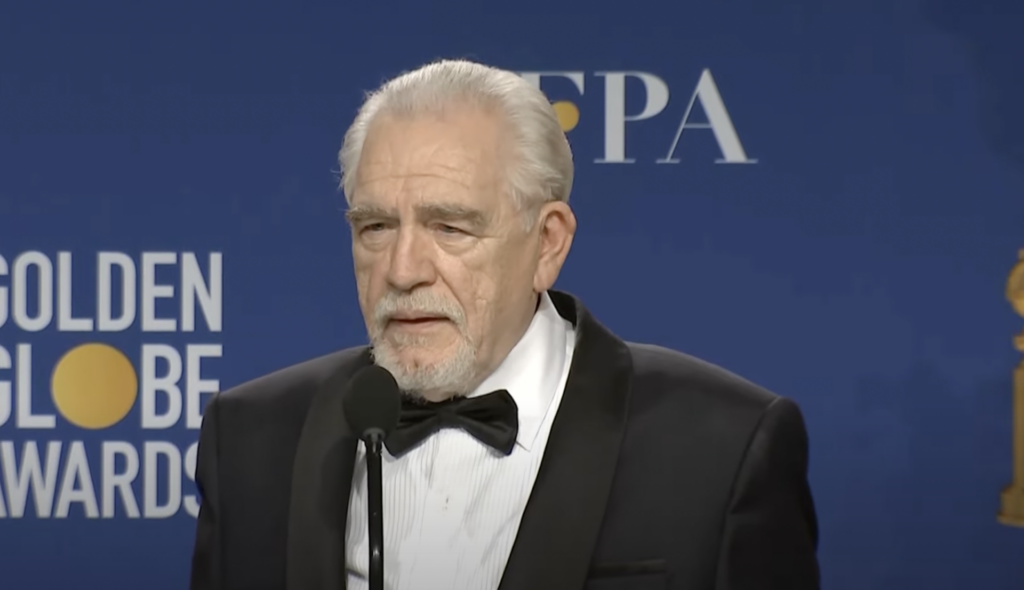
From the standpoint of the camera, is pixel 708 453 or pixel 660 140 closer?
pixel 708 453

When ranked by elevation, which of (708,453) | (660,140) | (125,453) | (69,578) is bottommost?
(69,578)

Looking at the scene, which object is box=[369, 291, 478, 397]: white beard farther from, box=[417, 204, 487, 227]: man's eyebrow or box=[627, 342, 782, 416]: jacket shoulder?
box=[627, 342, 782, 416]: jacket shoulder

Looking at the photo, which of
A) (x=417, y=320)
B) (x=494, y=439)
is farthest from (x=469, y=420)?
(x=417, y=320)

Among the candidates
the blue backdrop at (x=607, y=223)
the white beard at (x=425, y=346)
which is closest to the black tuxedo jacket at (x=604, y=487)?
the white beard at (x=425, y=346)

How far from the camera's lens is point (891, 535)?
8.17 ft

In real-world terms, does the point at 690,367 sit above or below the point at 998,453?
above

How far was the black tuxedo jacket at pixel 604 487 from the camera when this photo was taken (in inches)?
63.2

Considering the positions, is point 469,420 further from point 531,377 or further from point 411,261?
point 411,261

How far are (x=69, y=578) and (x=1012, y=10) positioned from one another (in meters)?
1.92

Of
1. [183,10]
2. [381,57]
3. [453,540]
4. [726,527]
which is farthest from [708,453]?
[183,10]

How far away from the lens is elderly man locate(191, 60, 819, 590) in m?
1.60

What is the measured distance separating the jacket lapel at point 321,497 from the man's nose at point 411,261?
0.78 ft

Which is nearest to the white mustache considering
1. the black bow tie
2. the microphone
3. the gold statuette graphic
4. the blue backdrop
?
the black bow tie

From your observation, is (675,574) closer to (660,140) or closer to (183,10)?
(660,140)
